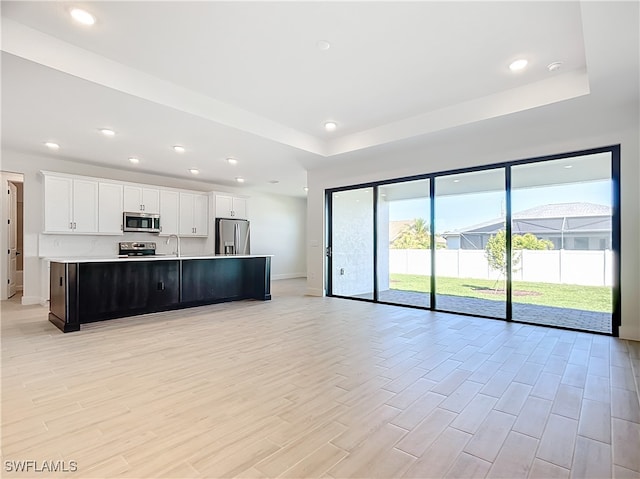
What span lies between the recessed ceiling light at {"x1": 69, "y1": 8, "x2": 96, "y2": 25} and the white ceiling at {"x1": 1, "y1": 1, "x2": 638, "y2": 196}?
5 cm

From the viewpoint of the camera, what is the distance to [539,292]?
4.69 metres

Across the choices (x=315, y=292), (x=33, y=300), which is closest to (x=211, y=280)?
(x=315, y=292)

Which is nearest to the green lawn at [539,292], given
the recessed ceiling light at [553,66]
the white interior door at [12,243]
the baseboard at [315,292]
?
the baseboard at [315,292]

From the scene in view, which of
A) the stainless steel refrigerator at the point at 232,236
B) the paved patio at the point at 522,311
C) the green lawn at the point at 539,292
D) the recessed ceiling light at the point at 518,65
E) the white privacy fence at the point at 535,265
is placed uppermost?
the recessed ceiling light at the point at 518,65

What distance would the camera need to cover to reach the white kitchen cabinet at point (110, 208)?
638 cm

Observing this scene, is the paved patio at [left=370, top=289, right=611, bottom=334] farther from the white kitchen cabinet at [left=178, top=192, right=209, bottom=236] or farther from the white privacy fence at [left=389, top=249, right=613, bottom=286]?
the white kitchen cabinet at [left=178, top=192, right=209, bottom=236]

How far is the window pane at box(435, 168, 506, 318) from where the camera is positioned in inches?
192

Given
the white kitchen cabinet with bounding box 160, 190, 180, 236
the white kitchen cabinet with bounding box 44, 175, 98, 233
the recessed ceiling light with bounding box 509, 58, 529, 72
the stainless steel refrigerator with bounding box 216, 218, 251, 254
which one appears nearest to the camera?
the recessed ceiling light with bounding box 509, 58, 529, 72

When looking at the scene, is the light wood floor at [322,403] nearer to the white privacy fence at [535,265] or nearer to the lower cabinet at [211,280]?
the white privacy fence at [535,265]

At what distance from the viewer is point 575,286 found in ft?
14.6

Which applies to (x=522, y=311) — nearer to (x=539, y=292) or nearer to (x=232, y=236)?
(x=539, y=292)

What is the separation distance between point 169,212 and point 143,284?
2.93 m

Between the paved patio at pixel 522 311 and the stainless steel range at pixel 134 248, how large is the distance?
5099 millimetres

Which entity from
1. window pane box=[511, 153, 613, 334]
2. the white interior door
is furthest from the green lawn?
the white interior door
